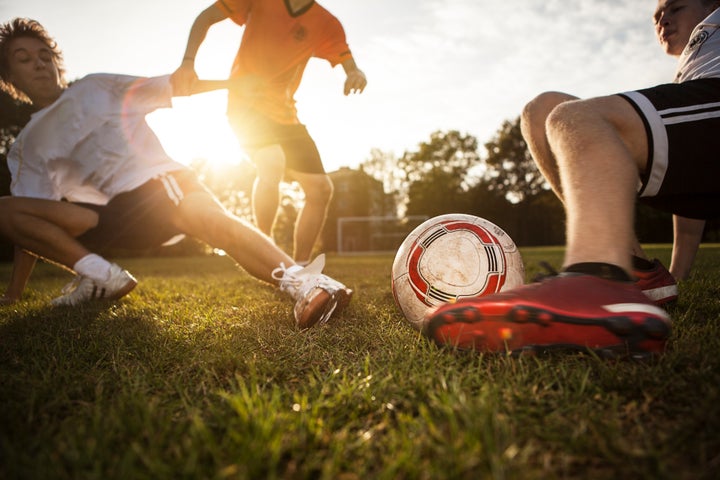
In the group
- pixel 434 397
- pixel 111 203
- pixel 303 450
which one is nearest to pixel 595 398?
pixel 434 397

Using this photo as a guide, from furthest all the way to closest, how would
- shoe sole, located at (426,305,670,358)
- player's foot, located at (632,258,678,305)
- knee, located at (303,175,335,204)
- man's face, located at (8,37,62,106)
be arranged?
1. knee, located at (303,175,335,204)
2. man's face, located at (8,37,62,106)
3. player's foot, located at (632,258,678,305)
4. shoe sole, located at (426,305,670,358)

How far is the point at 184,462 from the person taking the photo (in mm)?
875

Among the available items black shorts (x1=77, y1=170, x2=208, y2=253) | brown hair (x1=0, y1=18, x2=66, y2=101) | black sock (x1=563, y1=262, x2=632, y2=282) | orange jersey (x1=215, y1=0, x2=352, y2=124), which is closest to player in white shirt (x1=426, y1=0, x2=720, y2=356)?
black sock (x1=563, y1=262, x2=632, y2=282)

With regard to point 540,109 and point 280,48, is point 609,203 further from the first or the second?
point 280,48

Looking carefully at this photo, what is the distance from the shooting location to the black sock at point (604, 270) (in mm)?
1438

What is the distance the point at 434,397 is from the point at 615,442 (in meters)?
0.42

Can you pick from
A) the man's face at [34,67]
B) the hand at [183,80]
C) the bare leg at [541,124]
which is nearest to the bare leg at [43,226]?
the man's face at [34,67]

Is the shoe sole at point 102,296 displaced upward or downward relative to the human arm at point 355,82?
downward

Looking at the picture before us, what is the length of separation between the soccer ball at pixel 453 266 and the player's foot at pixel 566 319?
0.54 meters

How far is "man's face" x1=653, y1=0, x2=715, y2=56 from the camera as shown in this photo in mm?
2492

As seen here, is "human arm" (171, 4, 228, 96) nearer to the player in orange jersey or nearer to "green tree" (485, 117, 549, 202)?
the player in orange jersey

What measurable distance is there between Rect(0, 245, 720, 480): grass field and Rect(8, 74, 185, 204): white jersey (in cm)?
191

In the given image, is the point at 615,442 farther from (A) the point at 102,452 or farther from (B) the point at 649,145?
(B) the point at 649,145

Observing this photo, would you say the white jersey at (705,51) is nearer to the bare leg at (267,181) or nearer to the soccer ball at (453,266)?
the soccer ball at (453,266)
